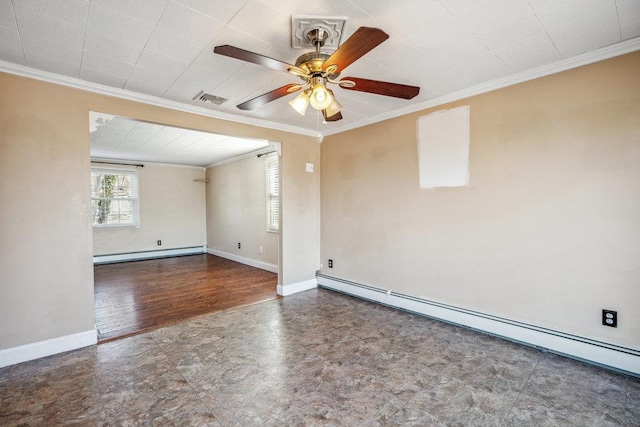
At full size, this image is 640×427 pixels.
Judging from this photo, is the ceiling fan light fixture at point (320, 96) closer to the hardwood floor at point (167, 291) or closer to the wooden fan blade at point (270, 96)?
the wooden fan blade at point (270, 96)

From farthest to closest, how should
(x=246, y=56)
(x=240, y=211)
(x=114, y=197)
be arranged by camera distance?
1. (x=114, y=197)
2. (x=240, y=211)
3. (x=246, y=56)

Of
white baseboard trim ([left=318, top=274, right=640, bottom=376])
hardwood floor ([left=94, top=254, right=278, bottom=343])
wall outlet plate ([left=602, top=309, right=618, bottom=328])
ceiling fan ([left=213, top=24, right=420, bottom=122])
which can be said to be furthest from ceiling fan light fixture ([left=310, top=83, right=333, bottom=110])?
hardwood floor ([left=94, top=254, right=278, bottom=343])

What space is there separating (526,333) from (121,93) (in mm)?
4406

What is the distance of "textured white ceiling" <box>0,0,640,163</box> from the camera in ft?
5.65

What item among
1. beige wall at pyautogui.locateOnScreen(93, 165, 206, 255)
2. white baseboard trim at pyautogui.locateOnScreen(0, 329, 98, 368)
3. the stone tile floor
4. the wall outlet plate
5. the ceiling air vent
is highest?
the ceiling air vent

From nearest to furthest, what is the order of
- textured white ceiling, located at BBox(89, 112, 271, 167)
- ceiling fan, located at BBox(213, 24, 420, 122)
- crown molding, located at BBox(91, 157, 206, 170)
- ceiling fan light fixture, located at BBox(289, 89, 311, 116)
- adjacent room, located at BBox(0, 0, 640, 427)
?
ceiling fan, located at BBox(213, 24, 420, 122)
adjacent room, located at BBox(0, 0, 640, 427)
ceiling fan light fixture, located at BBox(289, 89, 311, 116)
textured white ceiling, located at BBox(89, 112, 271, 167)
crown molding, located at BBox(91, 157, 206, 170)

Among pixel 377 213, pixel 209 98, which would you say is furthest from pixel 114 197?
pixel 377 213

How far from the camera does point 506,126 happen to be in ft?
8.96

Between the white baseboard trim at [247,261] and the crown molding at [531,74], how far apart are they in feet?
11.5

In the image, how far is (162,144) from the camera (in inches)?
205

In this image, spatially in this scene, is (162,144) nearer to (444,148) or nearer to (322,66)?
(322,66)

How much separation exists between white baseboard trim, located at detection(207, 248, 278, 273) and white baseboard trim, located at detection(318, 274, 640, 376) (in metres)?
2.44

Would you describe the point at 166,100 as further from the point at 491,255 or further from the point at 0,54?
the point at 491,255

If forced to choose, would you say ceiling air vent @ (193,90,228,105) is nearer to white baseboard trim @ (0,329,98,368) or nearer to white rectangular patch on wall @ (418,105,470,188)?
white rectangular patch on wall @ (418,105,470,188)
